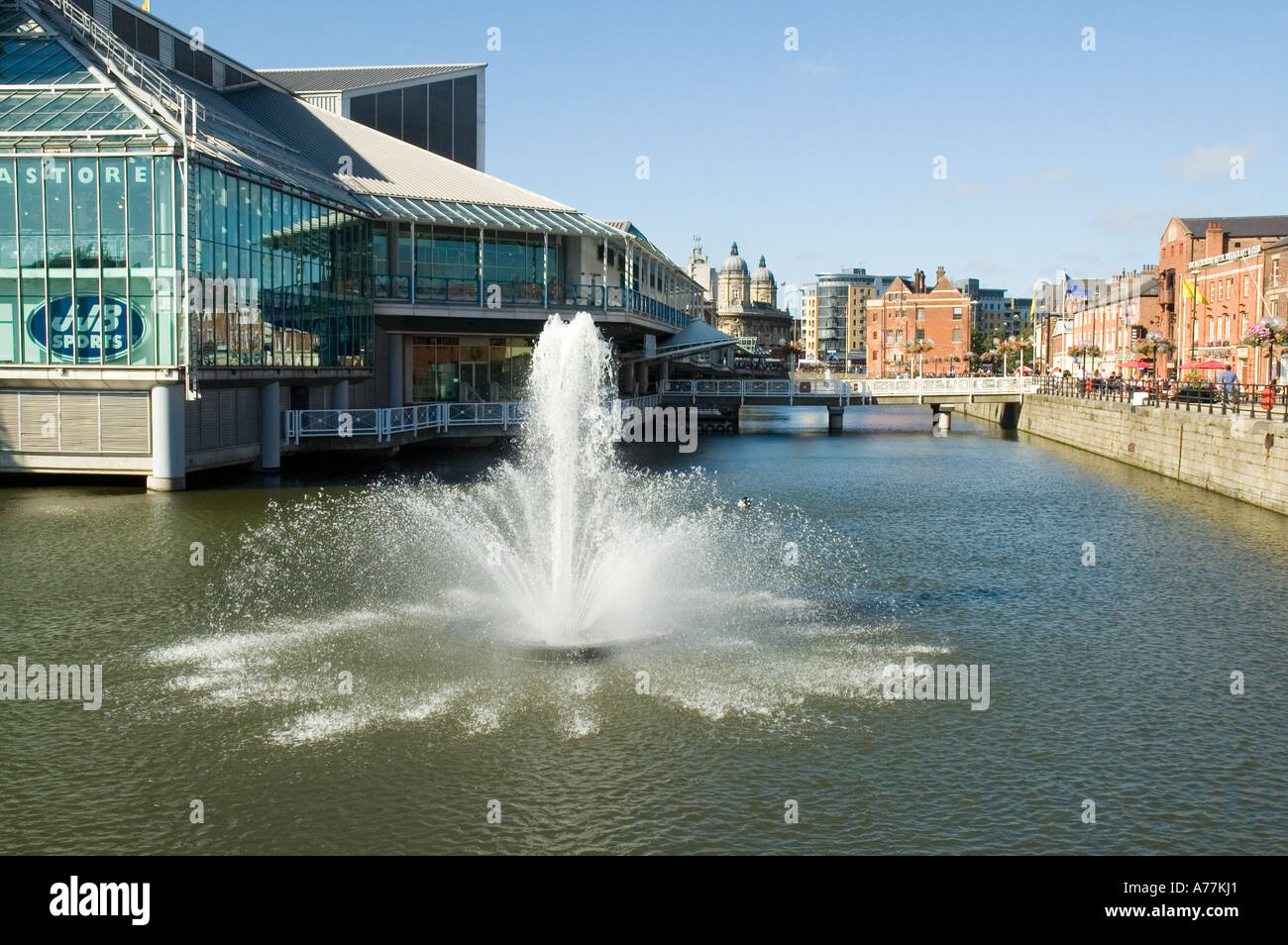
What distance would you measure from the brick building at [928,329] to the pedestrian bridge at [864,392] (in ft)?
271

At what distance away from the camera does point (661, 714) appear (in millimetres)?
15562

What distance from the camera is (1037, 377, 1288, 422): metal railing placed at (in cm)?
4212

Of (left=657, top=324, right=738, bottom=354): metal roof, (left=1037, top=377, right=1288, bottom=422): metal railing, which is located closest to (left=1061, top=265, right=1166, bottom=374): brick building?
(left=1037, top=377, right=1288, bottom=422): metal railing

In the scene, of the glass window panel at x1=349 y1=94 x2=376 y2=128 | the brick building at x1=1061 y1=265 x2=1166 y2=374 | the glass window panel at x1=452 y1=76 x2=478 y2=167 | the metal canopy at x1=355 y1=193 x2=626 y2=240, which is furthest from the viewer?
the brick building at x1=1061 y1=265 x2=1166 y2=374

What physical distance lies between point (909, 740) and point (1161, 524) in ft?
73.7

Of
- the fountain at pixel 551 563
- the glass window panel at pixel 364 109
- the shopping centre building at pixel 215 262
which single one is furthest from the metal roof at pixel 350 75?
the fountain at pixel 551 563

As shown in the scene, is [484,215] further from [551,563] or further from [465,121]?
[551,563]

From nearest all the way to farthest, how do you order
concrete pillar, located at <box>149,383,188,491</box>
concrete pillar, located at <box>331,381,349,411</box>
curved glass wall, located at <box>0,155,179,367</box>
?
1. curved glass wall, located at <box>0,155,179,367</box>
2. concrete pillar, located at <box>149,383,188,491</box>
3. concrete pillar, located at <box>331,381,349,411</box>

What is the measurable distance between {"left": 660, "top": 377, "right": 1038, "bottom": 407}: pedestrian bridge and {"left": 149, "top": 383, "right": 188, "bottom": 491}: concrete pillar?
46245mm

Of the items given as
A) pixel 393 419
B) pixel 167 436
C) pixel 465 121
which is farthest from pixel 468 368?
pixel 465 121

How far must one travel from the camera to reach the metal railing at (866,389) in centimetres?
7912

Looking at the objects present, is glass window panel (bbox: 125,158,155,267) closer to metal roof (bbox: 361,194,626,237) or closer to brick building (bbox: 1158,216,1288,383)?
metal roof (bbox: 361,194,626,237)

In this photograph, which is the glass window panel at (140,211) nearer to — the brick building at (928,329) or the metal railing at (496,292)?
the metal railing at (496,292)

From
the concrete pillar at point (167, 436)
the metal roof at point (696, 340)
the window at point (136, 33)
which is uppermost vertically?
the window at point (136, 33)
